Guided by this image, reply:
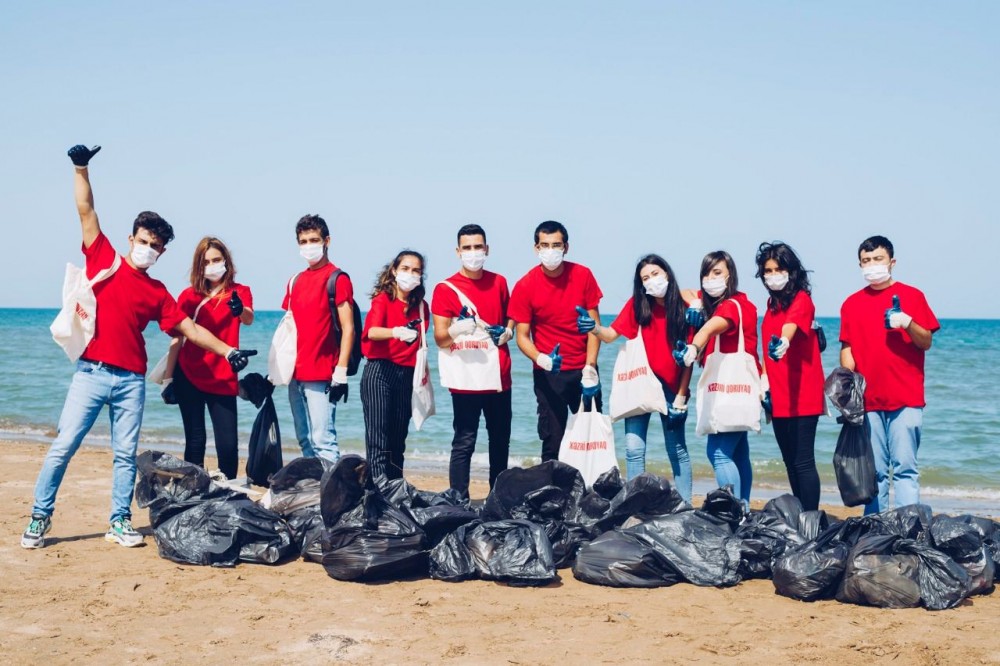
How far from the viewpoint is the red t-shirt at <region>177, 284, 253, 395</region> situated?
6.38 m

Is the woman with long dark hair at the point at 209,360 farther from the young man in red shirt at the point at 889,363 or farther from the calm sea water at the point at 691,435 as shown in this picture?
the calm sea water at the point at 691,435

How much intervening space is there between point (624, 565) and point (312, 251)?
116 inches

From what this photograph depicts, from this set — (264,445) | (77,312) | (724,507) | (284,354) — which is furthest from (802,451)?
(77,312)

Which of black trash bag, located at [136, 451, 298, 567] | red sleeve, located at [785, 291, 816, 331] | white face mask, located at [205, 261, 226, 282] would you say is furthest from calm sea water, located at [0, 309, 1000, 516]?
black trash bag, located at [136, 451, 298, 567]

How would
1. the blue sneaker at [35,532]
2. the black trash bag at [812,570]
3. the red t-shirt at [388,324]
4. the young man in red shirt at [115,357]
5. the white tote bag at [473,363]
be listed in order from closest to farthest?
the black trash bag at [812,570], the young man in red shirt at [115,357], the blue sneaker at [35,532], the white tote bag at [473,363], the red t-shirt at [388,324]

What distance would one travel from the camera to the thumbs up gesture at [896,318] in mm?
5418

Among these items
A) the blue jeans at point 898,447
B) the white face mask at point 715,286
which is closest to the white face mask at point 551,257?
the white face mask at point 715,286

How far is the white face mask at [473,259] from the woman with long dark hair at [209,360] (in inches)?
58.8

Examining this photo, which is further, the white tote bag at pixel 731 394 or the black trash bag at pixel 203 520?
the white tote bag at pixel 731 394

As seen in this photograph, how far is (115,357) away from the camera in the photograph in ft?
17.9

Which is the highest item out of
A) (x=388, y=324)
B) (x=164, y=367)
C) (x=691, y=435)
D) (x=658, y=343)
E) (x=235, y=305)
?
(x=235, y=305)

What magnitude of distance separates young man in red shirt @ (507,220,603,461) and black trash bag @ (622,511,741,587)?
1.12 metres

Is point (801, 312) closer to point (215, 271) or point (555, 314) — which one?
point (555, 314)

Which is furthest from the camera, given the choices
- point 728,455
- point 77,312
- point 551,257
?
point 551,257
